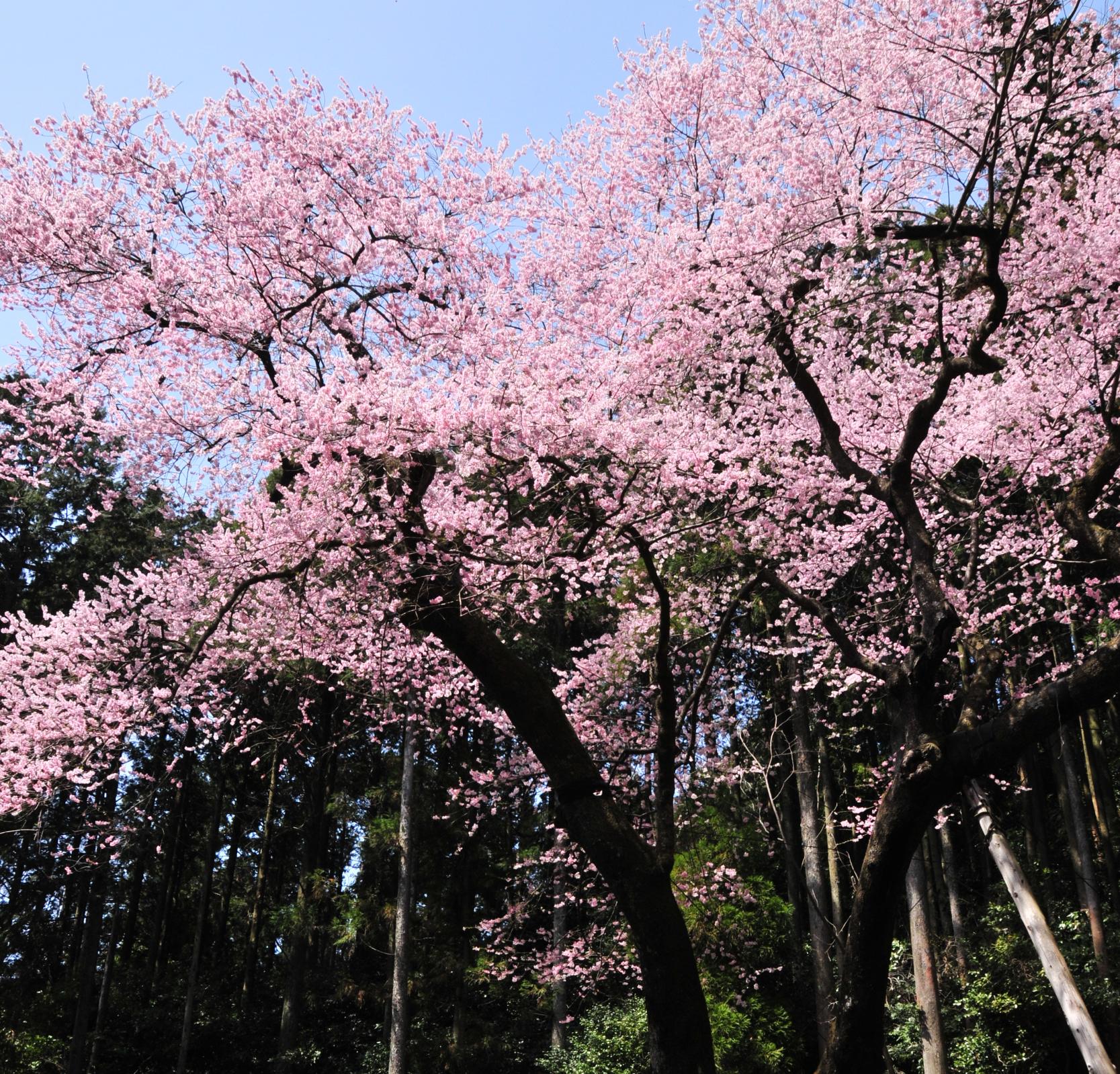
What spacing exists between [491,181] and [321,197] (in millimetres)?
1326

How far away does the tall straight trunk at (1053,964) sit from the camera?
6.55 metres

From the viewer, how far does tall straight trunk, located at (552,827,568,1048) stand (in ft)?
38.4

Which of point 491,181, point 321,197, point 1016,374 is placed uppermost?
point 491,181

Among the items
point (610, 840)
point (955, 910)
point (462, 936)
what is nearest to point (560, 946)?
point (462, 936)

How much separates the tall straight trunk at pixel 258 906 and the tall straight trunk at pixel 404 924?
11.2ft

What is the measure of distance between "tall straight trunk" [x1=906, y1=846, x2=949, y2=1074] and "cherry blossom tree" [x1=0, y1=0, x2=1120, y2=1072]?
2719 mm

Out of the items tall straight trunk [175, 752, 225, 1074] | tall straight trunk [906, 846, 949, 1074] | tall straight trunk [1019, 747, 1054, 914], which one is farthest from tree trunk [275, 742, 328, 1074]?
tall straight trunk [1019, 747, 1054, 914]

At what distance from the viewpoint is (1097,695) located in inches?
147

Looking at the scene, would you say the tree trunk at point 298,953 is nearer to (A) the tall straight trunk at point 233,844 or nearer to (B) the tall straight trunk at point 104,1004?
(B) the tall straight trunk at point 104,1004

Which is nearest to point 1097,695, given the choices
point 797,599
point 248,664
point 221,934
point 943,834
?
point 797,599

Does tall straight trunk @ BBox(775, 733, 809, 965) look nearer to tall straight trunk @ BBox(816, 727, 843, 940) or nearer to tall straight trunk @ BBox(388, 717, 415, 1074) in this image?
tall straight trunk @ BBox(816, 727, 843, 940)

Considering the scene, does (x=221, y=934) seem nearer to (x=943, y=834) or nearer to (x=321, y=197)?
(x=943, y=834)

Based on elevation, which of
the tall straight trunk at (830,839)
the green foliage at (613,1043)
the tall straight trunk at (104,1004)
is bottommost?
the green foliage at (613,1043)

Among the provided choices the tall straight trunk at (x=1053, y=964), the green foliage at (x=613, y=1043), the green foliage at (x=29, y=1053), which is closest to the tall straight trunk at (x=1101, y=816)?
the green foliage at (x=613, y=1043)
